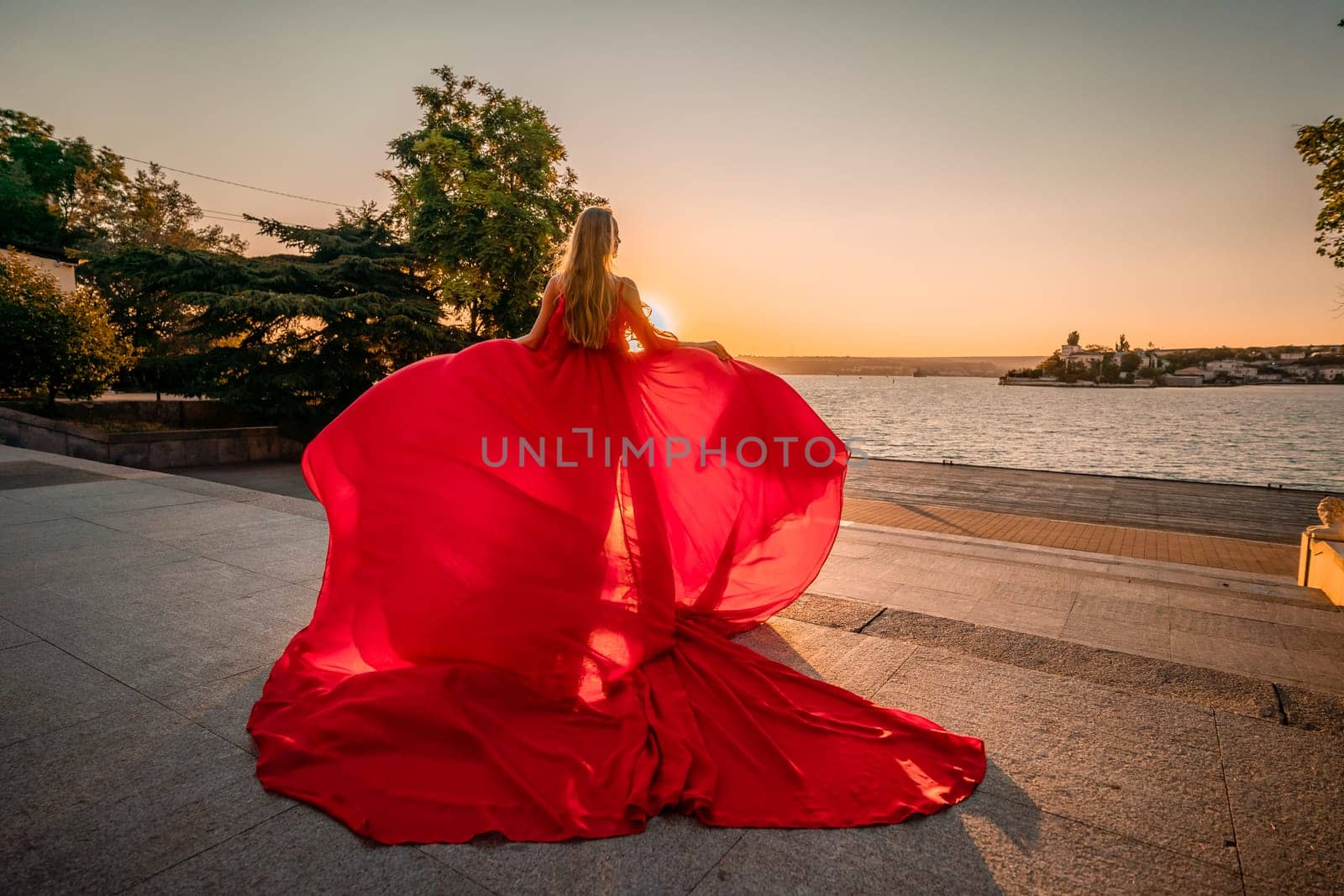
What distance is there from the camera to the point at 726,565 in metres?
4.04

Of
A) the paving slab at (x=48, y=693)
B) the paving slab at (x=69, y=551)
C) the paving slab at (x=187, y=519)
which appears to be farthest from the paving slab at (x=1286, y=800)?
the paving slab at (x=187, y=519)

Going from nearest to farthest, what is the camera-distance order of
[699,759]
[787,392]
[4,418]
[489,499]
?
[699,759] → [489,499] → [787,392] → [4,418]

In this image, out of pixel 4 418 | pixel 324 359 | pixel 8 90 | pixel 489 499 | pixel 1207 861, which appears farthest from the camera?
pixel 8 90

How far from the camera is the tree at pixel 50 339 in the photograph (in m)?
14.4

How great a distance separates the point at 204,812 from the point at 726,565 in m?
2.70

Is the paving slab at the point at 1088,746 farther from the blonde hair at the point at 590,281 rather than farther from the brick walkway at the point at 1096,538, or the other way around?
the brick walkway at the point at 1096,538

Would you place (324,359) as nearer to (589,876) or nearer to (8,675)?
(8,675)

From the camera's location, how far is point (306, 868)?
2.06 m

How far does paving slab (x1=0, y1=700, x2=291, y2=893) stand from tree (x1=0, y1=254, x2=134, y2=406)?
655 inches

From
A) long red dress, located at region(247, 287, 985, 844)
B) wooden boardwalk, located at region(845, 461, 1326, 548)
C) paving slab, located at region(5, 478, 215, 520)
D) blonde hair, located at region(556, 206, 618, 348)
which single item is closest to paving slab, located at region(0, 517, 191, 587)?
paving slab, located at region(5, 478, 215, 520)

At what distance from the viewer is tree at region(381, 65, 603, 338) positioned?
77.8 ft

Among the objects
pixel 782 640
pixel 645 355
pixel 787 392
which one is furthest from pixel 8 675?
pixel 787 392

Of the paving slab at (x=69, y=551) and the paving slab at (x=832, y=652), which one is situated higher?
the paving slab at (x=69, y=551)

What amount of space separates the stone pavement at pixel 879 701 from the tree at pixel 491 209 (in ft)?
63.6
